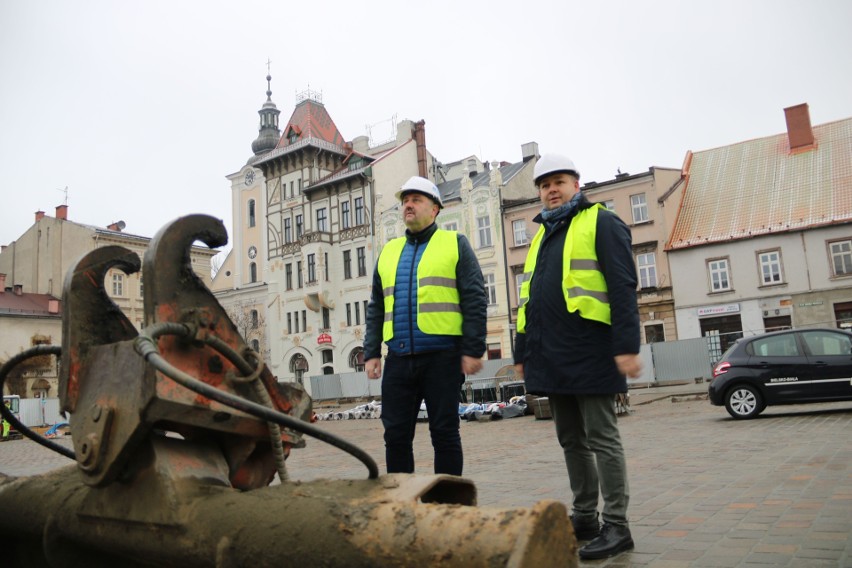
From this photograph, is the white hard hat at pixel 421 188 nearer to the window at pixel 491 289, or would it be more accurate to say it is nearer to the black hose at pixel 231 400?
the black hose at pixel 231 400

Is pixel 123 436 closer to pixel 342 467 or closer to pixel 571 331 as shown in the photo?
pixel 571 331

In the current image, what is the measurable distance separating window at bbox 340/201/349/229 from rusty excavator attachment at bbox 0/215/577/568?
43783 mm

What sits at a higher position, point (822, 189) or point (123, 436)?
point (822, 189)

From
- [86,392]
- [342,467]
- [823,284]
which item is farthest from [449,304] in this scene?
[823,284]

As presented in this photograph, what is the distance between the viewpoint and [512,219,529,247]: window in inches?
1527

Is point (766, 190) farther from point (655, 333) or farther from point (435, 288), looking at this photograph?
point (435, 288)

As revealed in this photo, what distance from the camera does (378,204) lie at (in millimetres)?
44625

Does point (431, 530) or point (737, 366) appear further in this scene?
point (737, 366)

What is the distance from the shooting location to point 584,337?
3.75 meters

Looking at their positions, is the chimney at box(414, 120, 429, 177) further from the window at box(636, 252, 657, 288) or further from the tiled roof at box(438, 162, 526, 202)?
the window at box(636, 252, 657, 288)

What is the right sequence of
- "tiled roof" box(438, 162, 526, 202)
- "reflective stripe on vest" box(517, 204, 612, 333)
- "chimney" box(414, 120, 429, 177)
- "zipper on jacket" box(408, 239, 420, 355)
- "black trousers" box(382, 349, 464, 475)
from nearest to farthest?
"reflective stripe on vest" box(517, 204, 612, 333)
"black trousers" box(382, 349, 464, 475)
"zipper on jacket" box(408, 239, 420, 355)
"tiled roof" box(438, 162, 526, 202)
"chimney" box(414, 120, 429, 177)

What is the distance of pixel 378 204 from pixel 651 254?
17267 millimetres

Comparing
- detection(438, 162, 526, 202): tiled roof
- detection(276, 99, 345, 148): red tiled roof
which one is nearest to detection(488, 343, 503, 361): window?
detection(438, 162, 526, 202): tiled roof

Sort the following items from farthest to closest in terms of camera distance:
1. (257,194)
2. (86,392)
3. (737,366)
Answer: (257,194), (737,366), (86,392)
